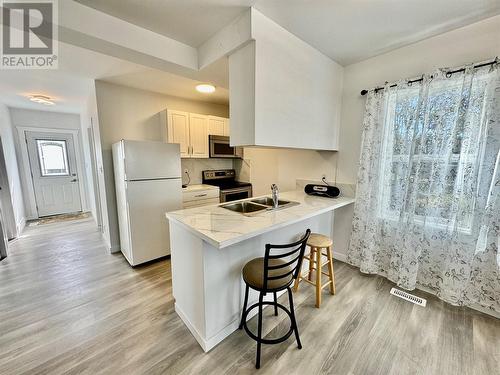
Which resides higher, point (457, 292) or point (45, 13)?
point (45, 13)

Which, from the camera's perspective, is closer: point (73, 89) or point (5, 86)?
point (5, 86)

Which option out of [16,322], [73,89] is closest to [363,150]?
[16,322]

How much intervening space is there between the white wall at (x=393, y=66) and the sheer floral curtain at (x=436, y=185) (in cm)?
19

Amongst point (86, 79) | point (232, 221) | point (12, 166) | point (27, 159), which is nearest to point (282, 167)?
point (232, 221)

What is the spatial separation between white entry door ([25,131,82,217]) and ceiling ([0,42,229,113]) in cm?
113

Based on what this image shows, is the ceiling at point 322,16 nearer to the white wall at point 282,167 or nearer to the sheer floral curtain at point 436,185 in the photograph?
the sheer floral curtain at point 436,185

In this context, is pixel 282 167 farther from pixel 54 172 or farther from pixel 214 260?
pixel 54 172

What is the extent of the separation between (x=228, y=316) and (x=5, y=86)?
456 centimetres

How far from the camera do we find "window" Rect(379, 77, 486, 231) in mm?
1794

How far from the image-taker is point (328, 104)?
2529 mm

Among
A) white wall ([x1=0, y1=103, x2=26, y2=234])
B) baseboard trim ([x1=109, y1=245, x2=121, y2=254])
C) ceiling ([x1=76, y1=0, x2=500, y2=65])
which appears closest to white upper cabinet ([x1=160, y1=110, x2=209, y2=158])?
ceiling ([x1=76, y1=0, x2=500, y2=65])

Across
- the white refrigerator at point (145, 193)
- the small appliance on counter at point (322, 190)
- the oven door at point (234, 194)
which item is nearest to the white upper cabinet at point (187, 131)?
the white refrigerator at point (145, 193)

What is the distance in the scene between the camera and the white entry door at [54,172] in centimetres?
484

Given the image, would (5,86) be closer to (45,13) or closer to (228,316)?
(45,13)
